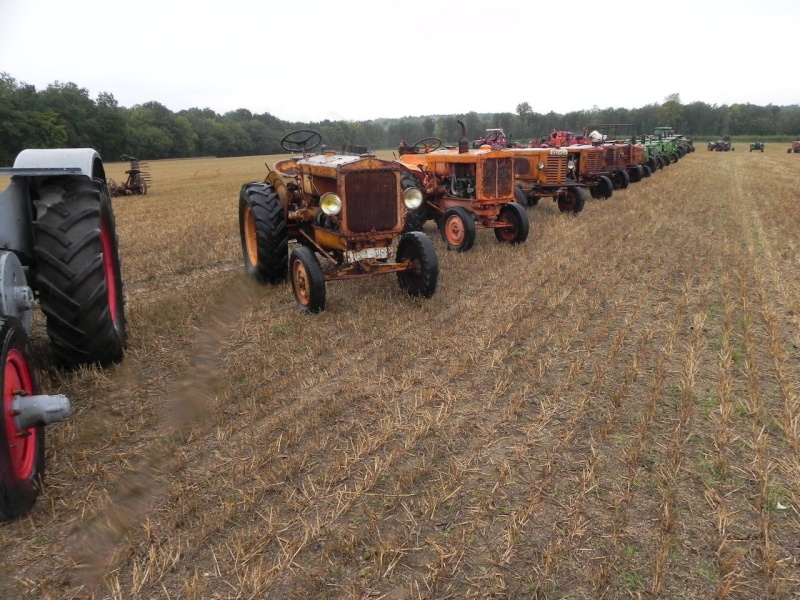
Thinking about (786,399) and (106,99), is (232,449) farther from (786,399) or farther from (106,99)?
(106,99)

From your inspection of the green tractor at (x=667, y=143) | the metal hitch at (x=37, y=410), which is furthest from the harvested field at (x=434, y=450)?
the green tractor at (x=667, y=143)

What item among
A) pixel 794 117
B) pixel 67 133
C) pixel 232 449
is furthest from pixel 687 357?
pixel 794 117

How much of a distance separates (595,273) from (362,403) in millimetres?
4058

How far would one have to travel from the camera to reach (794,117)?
71875 mm

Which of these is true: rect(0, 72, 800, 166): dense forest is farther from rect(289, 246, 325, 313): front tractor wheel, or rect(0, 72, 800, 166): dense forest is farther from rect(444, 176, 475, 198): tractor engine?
rect(289, 246, 325, 313): front tractor wheel

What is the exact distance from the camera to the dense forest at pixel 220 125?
3828 centimetres

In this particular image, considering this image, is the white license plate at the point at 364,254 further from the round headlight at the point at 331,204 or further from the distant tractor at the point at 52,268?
the distant tractor at the point at 52,268

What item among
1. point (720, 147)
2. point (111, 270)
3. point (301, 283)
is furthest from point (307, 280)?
point (720, 147)

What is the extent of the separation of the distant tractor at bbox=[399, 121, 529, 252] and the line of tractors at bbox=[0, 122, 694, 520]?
2 centimetres

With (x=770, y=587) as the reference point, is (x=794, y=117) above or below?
above

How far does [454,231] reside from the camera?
7.64 m

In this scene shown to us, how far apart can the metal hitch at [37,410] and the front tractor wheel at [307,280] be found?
2721 mm

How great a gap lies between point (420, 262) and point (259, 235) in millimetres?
1648

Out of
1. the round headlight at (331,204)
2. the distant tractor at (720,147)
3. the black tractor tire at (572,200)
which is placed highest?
the distant tractor at (720,147)
